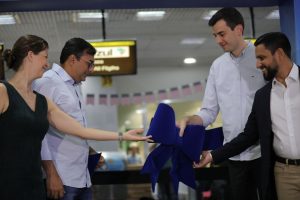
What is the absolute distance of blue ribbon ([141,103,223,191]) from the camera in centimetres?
273

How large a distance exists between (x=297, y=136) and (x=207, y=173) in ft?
8.22

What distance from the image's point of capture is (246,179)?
9.93ft

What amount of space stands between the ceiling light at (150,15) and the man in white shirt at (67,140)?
416 cm

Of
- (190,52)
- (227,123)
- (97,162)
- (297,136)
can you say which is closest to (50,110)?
(97,162)

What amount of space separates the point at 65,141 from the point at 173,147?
28.0 inches

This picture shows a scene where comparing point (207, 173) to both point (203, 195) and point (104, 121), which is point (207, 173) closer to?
point (203, 195)

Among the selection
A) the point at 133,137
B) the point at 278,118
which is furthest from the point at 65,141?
the point at 278,118

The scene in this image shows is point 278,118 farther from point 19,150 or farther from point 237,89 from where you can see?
point 19,150

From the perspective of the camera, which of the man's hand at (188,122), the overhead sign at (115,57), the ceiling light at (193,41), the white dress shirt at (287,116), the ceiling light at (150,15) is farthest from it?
the ceiling light at (193,41)

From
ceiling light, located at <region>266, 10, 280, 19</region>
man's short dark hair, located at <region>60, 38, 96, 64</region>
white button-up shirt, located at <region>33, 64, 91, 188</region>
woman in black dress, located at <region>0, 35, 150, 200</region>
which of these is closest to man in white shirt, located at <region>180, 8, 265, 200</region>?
white button-up shirt, located at <region>33, 64, 91, 188</region>

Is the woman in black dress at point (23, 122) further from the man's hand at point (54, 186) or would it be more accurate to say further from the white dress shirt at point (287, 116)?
the white dress shirt at point (287, 116)

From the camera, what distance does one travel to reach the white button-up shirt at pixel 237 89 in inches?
119

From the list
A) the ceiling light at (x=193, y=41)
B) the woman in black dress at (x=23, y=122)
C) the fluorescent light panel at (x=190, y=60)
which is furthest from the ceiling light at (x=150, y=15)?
the woman in black dress at (x=23, y=122)

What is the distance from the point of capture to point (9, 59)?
99.2 inches
